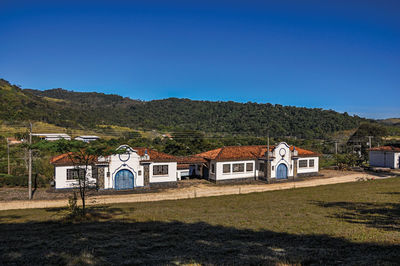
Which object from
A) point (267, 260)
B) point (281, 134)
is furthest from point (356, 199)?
point (281, 134)

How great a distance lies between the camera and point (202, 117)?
134m

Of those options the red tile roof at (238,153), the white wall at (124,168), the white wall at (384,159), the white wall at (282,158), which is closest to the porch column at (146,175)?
the white wall at (124,168)

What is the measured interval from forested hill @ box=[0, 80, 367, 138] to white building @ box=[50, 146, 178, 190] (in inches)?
2201

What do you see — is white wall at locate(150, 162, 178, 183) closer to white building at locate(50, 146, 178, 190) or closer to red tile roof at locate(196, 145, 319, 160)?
white building at locate(50, 146, 178, 190)

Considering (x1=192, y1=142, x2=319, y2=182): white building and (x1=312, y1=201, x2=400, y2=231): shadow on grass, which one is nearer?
(x1=312, y1=201, x2=400, y2=231): shadow on grass

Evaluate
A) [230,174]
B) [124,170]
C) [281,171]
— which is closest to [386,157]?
[281,171]

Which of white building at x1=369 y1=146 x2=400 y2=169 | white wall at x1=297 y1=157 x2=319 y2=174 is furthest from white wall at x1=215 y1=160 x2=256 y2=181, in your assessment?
white building at x1=369 y1=146 x2=400 y2=169

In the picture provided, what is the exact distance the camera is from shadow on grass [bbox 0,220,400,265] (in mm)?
7785

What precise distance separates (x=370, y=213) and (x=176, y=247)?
1302 cm

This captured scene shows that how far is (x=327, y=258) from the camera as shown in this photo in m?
7.91

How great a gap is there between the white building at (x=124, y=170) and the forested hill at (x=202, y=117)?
55908 mm

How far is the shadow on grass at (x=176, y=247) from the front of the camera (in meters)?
7.79

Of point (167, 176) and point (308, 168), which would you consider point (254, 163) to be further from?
point (167, 176)

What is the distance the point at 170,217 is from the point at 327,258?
10.2 meters
